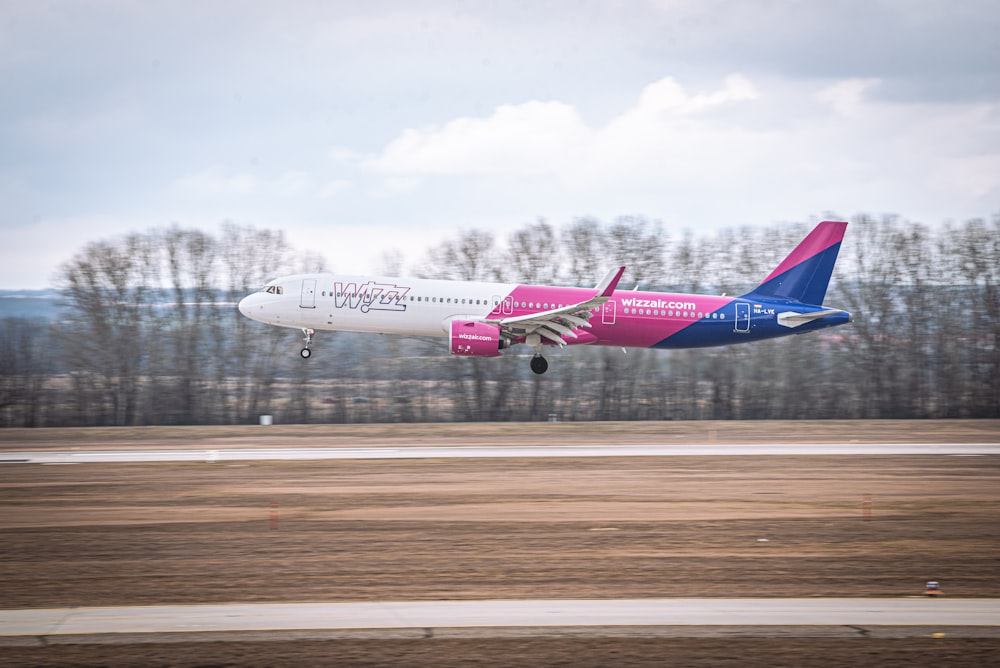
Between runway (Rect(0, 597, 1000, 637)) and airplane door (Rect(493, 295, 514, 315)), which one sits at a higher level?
airplane door (Rect(493, 295, 514, 315))

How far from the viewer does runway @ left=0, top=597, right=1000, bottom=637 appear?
13.8 meters

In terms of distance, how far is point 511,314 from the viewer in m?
39.0

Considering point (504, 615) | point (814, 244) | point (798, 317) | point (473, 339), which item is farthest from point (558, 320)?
point (504, 615)

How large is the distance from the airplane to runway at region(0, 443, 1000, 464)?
5.46 meters

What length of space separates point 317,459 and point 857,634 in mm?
20629

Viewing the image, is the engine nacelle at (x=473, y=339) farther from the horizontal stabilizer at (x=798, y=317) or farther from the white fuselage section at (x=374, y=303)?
the horizontal stabilizer at (x=798, y=317)

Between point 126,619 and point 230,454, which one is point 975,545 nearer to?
point 126,619

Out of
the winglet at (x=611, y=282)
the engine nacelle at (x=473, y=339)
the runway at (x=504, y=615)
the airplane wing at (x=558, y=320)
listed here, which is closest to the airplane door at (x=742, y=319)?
the airplane wing at (x=558, y=320)

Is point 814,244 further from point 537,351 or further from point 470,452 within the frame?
point 470,452

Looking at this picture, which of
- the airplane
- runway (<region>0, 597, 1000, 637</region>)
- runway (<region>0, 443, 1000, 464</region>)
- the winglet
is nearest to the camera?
runway (<region>0, 597, 1000, 637</region>)

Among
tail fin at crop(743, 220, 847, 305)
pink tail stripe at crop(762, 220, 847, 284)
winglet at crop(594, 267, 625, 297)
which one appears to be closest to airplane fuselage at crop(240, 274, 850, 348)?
tail fin at crop(743, 220, 847, 305)

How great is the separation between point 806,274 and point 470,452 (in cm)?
1729

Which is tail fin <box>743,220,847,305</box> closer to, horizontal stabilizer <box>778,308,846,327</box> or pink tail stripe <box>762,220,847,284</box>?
pink tail stripe <box>762,220,847,284</box>

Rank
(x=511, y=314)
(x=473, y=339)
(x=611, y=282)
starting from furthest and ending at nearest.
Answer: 1. (x=511, y=314)
2. (x=473, y=339)
3. (x=611, y=282)
